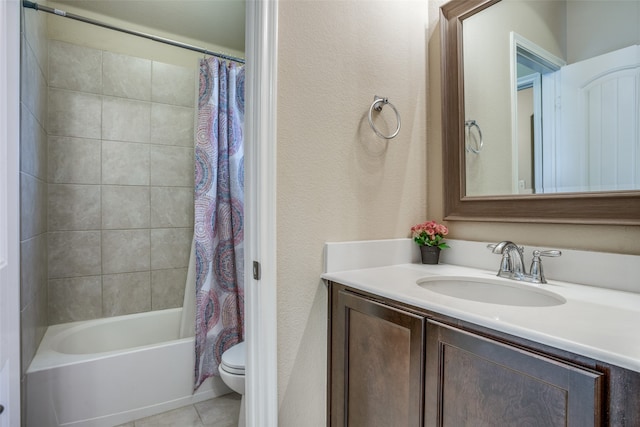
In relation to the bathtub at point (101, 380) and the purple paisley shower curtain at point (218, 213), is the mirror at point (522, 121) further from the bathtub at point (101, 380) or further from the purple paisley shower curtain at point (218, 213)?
the bathtub at point (101, 380)

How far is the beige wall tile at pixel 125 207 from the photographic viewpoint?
222 centimetres

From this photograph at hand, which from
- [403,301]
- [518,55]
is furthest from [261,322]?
[518,55]

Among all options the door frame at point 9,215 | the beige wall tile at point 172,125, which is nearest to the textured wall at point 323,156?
the door frame at point 9,215

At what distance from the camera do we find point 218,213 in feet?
6.74

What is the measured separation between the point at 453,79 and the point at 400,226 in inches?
26.6

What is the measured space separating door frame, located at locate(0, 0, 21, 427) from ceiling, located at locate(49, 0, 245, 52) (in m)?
1.19

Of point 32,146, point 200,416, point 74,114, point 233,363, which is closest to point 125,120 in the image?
point 74,114

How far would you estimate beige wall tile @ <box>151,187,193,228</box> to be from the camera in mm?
2391

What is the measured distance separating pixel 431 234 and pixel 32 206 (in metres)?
1.94

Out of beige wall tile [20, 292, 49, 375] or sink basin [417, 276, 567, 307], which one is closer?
sink basin [417, 276, 567, 307]

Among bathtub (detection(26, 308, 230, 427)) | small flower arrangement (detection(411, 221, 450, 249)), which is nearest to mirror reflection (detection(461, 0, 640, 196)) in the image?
small flower arrangement (detection(411, 221, 450, 249))

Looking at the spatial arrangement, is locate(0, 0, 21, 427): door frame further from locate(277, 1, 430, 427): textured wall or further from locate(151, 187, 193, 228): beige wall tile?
locate(151, 187, 193, 228): beige wall tile

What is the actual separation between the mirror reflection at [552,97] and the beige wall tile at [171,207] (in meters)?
2.04

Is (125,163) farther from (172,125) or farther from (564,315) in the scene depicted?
A: (564,315)
